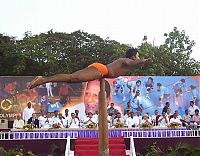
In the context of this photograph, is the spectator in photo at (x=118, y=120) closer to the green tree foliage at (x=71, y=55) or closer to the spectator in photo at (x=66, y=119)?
the spectator in photo at (x=66, y=119)

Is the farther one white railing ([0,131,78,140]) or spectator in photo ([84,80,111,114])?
spectator in photo ([84,80,111,114])

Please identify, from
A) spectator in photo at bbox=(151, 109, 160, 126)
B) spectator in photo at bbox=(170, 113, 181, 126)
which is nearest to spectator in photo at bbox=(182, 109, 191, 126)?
spectator in photo at bbox=(170, 113, 181, 126)

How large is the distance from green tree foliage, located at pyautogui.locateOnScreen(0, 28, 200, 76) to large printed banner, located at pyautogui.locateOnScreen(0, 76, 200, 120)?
19.5 ft

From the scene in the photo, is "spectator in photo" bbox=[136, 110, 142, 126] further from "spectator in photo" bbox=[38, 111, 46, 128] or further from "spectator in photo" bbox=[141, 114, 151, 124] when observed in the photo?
"spectator in photo" bbox=[38, 111, 46, 128]

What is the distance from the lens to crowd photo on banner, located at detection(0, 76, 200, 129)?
17172 mm

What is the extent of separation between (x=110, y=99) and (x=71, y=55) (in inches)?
398

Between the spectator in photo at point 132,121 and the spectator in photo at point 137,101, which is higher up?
the spectator in photo at point 137,101

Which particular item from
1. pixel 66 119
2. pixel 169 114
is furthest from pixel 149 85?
pixel 66 119

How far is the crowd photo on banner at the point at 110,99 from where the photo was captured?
17.2 meters

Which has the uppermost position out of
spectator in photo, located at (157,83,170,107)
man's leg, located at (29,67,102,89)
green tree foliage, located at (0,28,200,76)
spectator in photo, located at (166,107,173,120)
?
green tree foliage, located at (0,28,200,76)

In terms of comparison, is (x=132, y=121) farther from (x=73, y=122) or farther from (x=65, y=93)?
(x=65, y=93)

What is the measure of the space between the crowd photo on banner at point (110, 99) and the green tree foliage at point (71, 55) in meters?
5.96

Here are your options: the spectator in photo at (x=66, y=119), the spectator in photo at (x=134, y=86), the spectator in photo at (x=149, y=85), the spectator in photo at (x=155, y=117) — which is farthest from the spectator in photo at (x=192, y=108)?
the spectator in photo at (x=66, y=119)

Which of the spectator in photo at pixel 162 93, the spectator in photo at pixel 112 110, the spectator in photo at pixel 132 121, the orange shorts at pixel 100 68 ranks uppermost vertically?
the spectator in photo at pixel 162 93
